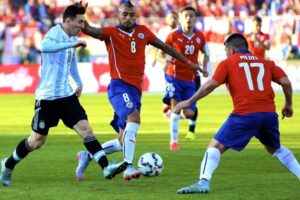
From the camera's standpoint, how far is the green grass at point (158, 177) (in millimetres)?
10188

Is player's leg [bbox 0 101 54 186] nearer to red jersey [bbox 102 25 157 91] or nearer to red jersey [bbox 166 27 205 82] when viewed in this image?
red jersey [bbox 102 25 157 91]

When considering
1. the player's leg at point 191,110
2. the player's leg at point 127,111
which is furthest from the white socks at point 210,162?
the player's leg at point 191,110

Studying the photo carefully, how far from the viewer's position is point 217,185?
10891 millimetres

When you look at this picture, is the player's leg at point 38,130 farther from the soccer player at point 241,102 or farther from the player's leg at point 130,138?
the soccer player at point 241,102

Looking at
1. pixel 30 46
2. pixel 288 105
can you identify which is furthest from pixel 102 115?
pixel 288 105

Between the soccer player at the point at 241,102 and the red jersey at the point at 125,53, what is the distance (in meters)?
2.18

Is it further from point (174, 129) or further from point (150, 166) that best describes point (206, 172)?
point (174, 129)

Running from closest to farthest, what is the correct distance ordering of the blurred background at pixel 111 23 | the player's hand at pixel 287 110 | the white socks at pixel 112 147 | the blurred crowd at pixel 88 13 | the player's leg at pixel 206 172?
the player's leg at pixel 206 172 < the player's hand at pixel 287 110 < the white socks at pixel 112 147 < the blurred background at pixel 111 23 < the blurred crowd at pixel 88 13

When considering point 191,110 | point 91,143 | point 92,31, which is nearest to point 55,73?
point 91,143

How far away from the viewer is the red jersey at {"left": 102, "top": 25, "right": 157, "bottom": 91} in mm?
12227

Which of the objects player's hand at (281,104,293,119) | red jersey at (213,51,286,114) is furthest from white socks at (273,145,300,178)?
red jersey at (213,51,286,114)

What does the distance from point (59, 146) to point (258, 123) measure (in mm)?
7366

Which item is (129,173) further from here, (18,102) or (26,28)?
(26,28)

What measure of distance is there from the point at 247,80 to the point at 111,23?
27802 mm
